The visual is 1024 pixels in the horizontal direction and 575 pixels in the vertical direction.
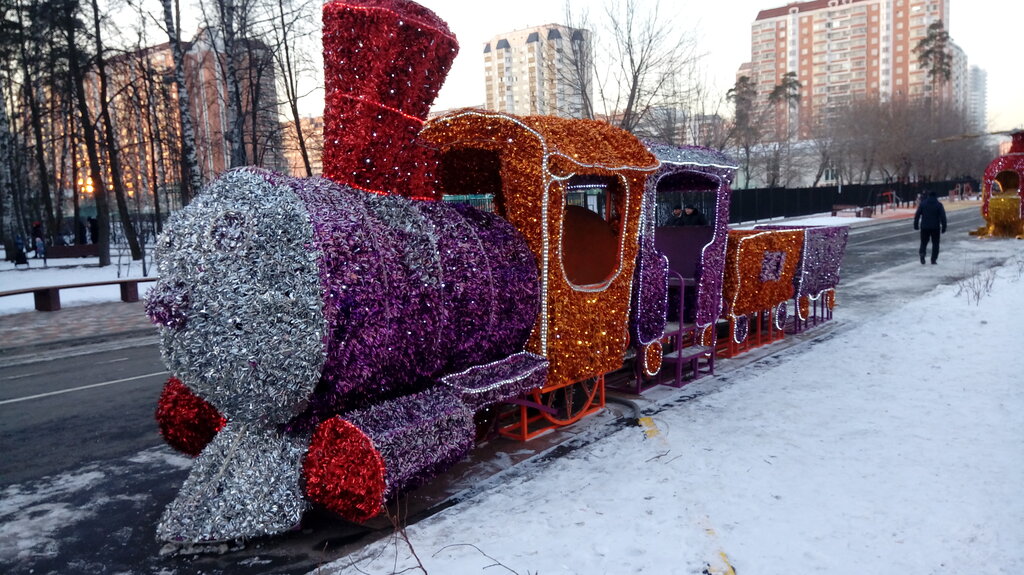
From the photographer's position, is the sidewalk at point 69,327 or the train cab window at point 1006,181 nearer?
the sidewalk at point 69,327

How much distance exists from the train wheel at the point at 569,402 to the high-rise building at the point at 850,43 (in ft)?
370

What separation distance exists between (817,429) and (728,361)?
8.96 ft

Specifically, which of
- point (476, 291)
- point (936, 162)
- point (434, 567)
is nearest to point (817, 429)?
point (476, 291)

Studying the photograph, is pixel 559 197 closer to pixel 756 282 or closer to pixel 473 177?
pixel 473 177

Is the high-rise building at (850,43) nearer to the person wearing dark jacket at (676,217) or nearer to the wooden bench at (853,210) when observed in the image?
the wooden bench at (853,210)

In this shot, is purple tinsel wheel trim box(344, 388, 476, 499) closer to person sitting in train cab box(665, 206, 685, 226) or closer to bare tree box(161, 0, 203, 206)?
person sitting in train cab box(665, 206, 685, 226)

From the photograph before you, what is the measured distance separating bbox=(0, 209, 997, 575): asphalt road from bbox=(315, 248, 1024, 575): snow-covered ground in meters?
0.39

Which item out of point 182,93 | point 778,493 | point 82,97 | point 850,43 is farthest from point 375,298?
point 850,43

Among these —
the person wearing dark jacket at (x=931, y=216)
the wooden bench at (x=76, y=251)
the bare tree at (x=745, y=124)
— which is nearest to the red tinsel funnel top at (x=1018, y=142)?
the bare tree at (x=745, y=124)

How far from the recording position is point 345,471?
3.83 meters

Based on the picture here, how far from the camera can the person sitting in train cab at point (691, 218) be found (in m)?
8.57

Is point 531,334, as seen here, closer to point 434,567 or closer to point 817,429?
point 434,567

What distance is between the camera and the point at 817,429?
5.68 metres

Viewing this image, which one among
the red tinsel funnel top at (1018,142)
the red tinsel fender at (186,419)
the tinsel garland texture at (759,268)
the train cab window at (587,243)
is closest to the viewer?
the red tinsel fender at (186,419)
